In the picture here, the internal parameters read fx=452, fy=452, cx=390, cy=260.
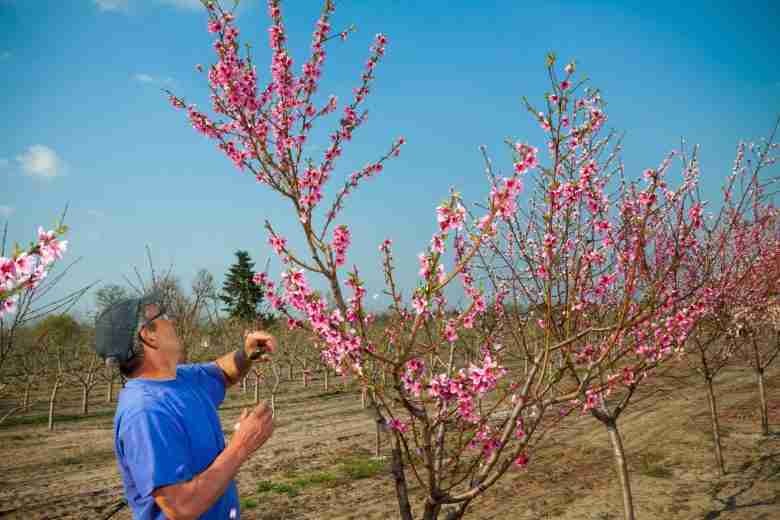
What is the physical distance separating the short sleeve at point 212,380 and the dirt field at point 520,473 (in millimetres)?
5896

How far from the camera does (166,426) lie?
A: 1674mm

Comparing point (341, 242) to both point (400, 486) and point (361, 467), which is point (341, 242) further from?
point (361, 467)

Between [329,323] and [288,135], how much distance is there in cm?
164

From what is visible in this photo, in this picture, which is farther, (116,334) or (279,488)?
(279,488)

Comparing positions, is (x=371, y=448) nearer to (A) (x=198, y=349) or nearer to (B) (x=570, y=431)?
(B) (x=570, y=431)

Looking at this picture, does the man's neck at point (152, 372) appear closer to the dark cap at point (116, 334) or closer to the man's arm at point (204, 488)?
the dark cap at point (116, 334)

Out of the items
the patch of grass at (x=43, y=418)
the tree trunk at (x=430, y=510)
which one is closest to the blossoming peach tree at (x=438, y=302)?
the tree trunk at (x=430, y=510)

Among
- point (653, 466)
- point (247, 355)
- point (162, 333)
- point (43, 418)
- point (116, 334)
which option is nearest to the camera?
point (116, 334)

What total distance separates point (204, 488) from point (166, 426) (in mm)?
273

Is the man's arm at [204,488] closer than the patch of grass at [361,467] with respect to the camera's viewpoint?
Yes

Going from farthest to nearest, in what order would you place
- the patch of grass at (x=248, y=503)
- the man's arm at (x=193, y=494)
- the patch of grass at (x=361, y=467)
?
the patch of grass at (x=361, y=467), the patch of grass at (x=248, y=503), the man's arm at (x=193, y=494)

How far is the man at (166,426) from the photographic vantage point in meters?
1.57

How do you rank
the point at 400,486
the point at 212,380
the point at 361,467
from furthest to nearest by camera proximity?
the point at 361,467
the point at 212,380
the point at 400,486

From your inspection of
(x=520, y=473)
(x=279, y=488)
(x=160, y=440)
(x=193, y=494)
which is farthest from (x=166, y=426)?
(x=520, y=473)
